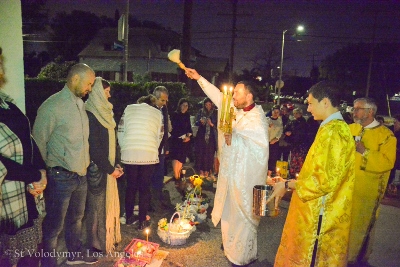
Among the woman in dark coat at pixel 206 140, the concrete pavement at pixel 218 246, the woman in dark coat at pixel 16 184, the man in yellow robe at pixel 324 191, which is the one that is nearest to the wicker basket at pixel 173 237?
the concrete pavement at pixel 218 246

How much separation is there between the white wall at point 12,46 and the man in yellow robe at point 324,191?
311 centimetres

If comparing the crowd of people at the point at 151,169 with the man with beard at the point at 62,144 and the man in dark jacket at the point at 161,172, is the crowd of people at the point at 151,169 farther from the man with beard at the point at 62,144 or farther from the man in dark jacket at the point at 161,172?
the man in dark jacket at the point at 161,172

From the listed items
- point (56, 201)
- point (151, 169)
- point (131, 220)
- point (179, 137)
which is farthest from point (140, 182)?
point (179, 137)

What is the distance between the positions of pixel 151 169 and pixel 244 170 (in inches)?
60.6

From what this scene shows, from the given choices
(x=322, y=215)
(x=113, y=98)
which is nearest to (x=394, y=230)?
(x=322, y=215)

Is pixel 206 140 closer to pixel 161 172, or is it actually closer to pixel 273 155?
pixel 273 155

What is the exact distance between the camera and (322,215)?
2855 mm

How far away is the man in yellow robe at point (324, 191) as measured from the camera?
270cm

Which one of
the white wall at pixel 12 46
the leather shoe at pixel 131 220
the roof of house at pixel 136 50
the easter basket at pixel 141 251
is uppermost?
the roof of house at pixel 136 50

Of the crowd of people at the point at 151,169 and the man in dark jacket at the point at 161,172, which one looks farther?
the man in dark jacket at the point at 161,172

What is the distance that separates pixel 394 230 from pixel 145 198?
4157 mm

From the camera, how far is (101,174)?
12.6ft

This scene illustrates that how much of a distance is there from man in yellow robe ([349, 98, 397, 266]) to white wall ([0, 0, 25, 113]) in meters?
4.01

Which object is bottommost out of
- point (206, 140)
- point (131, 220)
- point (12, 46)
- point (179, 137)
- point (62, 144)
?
point (131, 220)
